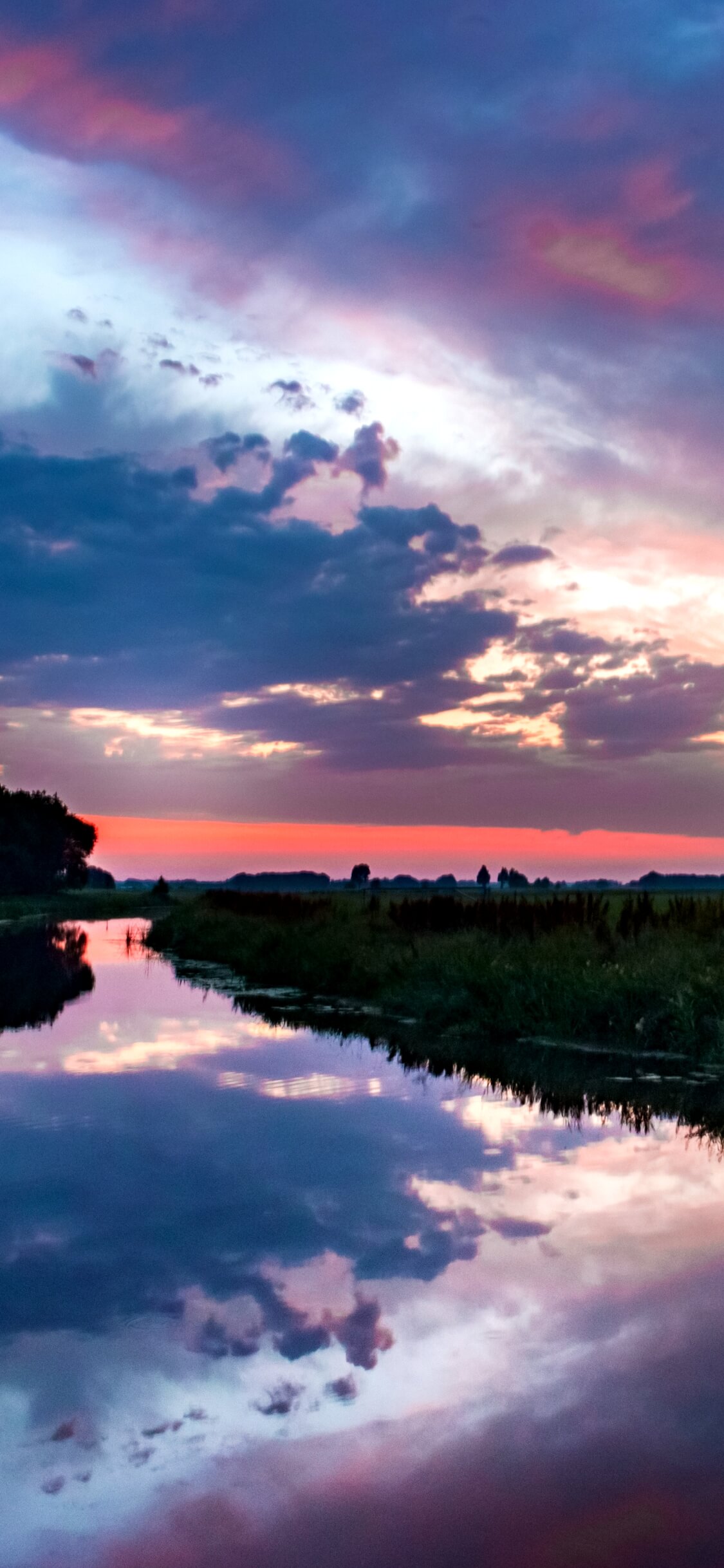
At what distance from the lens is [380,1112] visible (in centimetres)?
1273

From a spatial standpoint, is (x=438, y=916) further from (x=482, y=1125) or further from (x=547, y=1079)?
(x=482, y=1125)

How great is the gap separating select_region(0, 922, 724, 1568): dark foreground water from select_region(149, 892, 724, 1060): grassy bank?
539cm

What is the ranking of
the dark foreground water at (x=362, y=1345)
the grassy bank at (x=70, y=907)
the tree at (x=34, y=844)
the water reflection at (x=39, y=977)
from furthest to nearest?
1. the tree at (x=34, y=844)
2. the grassy bank at (x=70, y=907)
3. the water reflection at (x=39, y=977)
4. the dark foreground water at (x=362, y=1345)

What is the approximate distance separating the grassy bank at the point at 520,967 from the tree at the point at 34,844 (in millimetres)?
74992

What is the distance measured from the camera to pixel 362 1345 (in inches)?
250

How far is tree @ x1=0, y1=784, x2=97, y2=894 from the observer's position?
10612 centimetres

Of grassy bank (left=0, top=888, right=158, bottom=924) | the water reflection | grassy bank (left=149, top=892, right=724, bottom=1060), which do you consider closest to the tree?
grassy bank (left=0, top=888, right=158, bottom=924)

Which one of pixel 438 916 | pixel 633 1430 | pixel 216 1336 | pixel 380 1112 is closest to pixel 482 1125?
pixel 380 1112

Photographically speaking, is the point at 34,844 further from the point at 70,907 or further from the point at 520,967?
the point at 520,967

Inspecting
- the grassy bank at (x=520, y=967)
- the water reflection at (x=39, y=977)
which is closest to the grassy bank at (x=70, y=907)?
the water reflection at (x=39, y=977)

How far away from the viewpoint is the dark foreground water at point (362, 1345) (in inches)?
181

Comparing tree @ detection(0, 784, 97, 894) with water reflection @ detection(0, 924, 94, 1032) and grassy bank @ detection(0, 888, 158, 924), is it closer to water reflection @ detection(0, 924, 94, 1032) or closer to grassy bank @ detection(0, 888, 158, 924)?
grassy bank @ detection(0, 888, 158, 924)

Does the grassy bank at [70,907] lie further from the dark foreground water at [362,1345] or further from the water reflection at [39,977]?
the dark foreground water at [362,1345]

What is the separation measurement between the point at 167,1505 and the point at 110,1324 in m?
2.05
